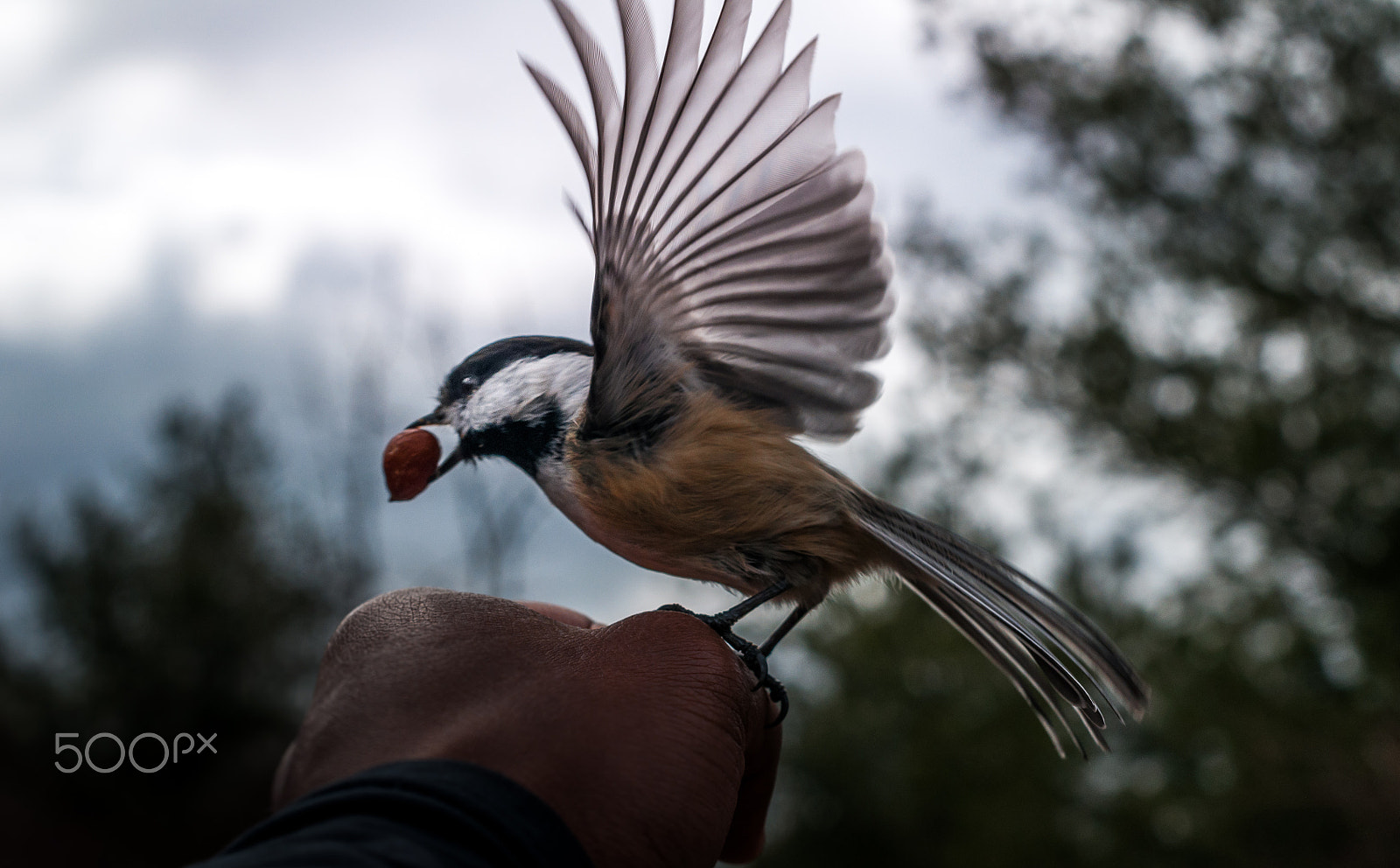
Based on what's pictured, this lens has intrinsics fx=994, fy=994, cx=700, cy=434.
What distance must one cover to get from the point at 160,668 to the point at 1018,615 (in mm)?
7105

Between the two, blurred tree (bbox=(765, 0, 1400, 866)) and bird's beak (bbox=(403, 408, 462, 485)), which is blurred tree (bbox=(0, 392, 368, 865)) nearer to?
blurred tree (bbox=(765, 0, 1400, 866))

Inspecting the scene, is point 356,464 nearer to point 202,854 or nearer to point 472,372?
point 202,854

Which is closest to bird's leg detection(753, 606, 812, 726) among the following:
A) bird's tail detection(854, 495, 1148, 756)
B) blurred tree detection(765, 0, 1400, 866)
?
bird's tail detection(854, 495, 1148, 756)

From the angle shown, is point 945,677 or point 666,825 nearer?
point 666,825

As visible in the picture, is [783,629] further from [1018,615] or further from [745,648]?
[1018,615]

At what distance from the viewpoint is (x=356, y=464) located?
20.2 feet

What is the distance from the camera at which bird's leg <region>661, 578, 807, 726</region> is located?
161cm

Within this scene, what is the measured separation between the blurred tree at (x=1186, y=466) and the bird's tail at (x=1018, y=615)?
115 inches

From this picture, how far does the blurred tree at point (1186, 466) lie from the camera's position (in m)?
4.25

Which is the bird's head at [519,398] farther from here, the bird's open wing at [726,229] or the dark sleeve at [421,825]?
the dark sleeve at [421,825]

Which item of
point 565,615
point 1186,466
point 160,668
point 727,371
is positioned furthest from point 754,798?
point 160,668

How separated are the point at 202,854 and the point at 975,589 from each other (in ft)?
24.1

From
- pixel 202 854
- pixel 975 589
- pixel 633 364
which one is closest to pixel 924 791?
pixel 975 589

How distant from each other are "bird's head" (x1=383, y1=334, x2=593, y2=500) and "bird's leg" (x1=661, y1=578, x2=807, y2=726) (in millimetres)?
367
